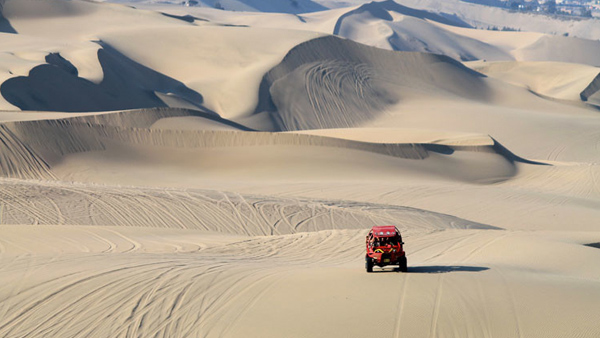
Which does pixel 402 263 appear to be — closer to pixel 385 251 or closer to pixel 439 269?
pixel 385 251

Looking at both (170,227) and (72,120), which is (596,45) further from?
(170,227)

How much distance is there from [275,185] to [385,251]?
16.6 meters

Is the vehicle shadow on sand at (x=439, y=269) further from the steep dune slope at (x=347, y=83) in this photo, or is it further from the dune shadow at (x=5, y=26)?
the dune shadow at (x=5, y=26)

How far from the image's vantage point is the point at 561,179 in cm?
3578

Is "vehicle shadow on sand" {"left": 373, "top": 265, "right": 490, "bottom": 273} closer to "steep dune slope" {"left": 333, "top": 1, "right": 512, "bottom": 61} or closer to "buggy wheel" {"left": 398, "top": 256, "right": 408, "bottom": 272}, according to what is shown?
"buggy wheel" {"left": 398, "top": 256, "right": 408, "bottom": 272}

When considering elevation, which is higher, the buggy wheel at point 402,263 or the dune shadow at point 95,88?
the buggy wheel at point 402,263

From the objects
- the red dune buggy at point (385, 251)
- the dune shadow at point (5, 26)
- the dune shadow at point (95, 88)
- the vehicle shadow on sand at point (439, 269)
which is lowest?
the dune shadow at point (95, 88)

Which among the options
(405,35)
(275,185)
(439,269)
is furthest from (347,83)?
(405,35)

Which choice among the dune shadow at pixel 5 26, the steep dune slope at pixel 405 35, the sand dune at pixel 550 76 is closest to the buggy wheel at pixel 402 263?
the dune shadow at pixel 5 26

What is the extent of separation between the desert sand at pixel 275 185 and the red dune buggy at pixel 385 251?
0.20 metres

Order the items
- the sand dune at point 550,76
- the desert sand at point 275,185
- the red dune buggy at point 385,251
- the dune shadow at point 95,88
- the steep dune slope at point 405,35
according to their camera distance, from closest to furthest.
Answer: the desert sand at point 275,185, the red dune buggy at point 385,251, the dune shadow at point 95,88, the sand dune at point 550,76, the steep dune slope at point 405,35

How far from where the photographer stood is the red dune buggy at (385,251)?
11586mm

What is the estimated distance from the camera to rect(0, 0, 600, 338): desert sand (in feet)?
32.6

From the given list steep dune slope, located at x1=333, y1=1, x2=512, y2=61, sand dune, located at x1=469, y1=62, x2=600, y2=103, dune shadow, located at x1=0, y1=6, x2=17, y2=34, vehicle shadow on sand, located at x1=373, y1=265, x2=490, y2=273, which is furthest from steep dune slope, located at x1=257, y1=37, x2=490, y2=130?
steep dune slope, located at x1=333, y1=1, x2=512, y2=61
